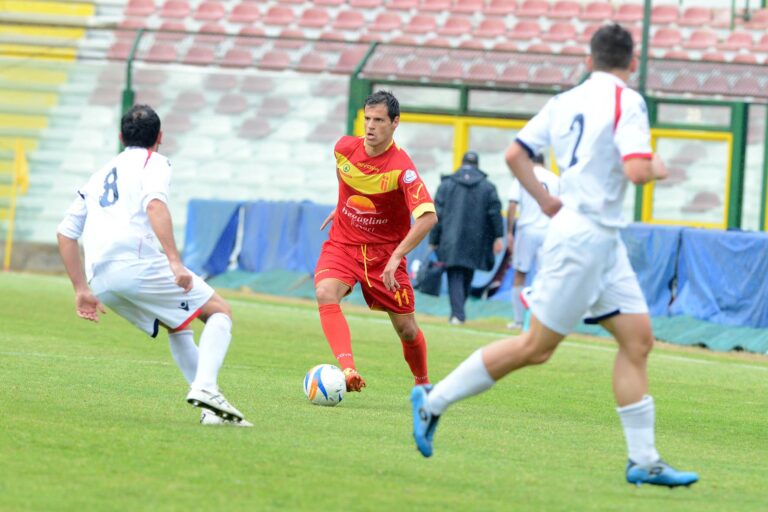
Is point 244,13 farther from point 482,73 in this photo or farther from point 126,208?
point 126,208

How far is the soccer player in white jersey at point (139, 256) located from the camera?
24.9 feet

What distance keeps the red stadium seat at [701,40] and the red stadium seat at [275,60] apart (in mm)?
6554

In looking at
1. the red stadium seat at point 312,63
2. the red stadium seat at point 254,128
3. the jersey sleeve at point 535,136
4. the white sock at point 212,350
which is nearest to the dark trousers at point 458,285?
the red stadium seat at point 312,63

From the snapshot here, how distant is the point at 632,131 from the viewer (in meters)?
6.29

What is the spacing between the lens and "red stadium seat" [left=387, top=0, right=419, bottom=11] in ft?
87.9

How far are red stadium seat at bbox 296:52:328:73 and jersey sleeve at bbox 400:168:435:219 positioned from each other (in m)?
14.9

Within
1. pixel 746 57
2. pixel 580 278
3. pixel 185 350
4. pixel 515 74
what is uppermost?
pixel 746 57

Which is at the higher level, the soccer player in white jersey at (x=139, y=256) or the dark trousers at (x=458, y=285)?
the soccer player in white jersey at (x=139, y=256)

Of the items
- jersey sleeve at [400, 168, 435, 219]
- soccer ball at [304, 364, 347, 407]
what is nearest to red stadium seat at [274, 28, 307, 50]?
jersey sleeve at [400, 168, 435, 219]

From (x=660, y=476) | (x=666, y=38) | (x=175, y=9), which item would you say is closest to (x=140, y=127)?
(x=660, y=476)

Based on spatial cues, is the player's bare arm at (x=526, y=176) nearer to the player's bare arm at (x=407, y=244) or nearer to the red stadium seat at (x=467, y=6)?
the player's bare arm at (x=407, y=244)

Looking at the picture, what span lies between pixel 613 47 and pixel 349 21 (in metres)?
20.4

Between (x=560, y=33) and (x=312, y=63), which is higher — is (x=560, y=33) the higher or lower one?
the higher one

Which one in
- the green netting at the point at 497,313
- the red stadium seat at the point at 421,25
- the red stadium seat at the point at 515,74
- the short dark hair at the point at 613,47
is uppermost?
the red stadium seat at the point at 421,25
